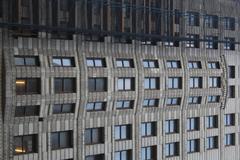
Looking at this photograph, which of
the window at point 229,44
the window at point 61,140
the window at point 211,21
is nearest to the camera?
the window at point 61,140

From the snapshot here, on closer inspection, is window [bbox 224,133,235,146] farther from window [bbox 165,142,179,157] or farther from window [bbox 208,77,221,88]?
window [bbox 165,142,179,157]

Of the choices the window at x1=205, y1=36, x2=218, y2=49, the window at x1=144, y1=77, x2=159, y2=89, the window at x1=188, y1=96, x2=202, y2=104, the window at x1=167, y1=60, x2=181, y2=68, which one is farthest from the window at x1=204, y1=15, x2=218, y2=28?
the window at x1=144, y1=77, x2=159, y2=89

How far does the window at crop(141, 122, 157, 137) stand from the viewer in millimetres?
48469

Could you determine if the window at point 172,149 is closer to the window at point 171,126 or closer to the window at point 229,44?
the window at point 171,126

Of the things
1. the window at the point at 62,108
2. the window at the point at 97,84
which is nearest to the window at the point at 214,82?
the window at the point at 97,84

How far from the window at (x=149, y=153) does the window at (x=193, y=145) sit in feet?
17.2

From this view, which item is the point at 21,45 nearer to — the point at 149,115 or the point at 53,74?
the point at 53,74

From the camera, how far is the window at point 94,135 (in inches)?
1730

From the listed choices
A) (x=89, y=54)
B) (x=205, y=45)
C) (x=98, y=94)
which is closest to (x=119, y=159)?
(x=98, y=94)

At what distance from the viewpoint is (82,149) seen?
42812 mm

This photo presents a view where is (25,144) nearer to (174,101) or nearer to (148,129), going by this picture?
(148,129)

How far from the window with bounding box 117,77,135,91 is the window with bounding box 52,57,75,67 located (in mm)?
5309

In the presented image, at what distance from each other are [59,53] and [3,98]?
20.5 feet

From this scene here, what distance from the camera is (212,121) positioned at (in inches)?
2203
